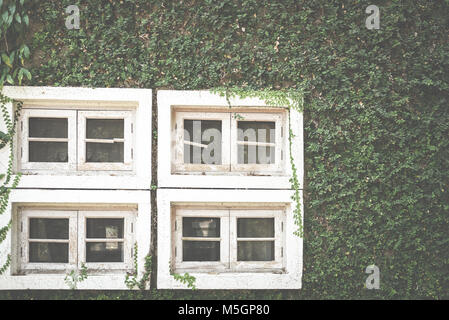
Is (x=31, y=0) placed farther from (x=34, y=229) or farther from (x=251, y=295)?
(x=251, y=295)

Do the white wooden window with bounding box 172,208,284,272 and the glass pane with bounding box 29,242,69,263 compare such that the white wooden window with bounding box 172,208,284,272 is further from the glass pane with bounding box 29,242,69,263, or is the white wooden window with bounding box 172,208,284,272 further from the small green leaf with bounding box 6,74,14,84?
the small green leaf with bounding box 6,74,14,84

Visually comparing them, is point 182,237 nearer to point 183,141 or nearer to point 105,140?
point 183,141

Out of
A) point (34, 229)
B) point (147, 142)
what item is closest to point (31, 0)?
point (147, 142)

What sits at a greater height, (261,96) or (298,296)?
(261,96)

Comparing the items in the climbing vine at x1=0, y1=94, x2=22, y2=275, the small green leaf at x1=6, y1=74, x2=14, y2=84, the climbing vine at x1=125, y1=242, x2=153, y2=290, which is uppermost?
the small green leaf at x1=6, y1=74, x2=14, y2=84

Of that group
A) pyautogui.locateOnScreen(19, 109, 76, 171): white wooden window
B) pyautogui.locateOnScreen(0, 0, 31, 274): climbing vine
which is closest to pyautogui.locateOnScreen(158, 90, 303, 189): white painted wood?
pyautogui.locateOnScreen(19, 109, 76, 171): white wooden window

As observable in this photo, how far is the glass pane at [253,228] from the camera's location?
3.05 m

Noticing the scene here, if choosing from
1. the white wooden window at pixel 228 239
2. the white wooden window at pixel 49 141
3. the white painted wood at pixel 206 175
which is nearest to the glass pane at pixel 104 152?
the white wooden window at pixel 49 141

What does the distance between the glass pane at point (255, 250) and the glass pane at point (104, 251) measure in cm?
111

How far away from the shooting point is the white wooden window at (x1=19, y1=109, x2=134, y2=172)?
296 centimetres

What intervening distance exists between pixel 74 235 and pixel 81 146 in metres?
0.81

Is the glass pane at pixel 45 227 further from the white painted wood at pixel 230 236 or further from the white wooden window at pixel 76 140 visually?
the white painted wood at pixel 230 236

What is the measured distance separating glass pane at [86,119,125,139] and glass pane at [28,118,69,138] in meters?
0.21

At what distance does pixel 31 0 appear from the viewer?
291 centimetres
